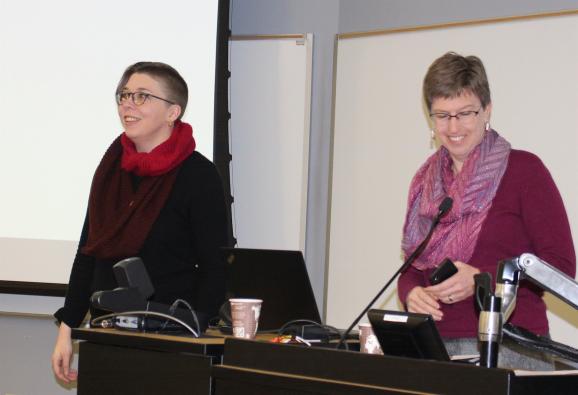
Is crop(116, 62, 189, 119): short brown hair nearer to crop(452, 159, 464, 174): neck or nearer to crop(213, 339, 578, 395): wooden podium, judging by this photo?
crop(452, 159, 464, 174): neck

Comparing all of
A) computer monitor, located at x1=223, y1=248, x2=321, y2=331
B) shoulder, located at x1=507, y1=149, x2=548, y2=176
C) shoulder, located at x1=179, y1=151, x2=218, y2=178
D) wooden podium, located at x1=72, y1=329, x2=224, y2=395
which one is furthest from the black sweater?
shoulder, located at x1=507, y1=149, x2=548, y2=176

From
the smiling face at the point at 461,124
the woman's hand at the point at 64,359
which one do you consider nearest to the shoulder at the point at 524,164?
the smiling face at the point at 461,124

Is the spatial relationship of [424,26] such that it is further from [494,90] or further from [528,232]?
[528,232]

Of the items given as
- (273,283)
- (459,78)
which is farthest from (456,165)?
(273,283)

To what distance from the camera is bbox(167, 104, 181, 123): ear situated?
2668 millimetres

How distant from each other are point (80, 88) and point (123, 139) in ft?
4.60

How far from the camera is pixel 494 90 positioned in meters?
3.49

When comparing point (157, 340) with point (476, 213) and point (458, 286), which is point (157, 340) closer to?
point (458, 286)

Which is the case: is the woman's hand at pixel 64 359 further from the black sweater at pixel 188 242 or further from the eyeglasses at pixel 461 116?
the eyeglasses at pixel 461 116

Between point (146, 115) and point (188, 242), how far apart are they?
0.39 meters

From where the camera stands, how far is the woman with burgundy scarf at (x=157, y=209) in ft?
8.20

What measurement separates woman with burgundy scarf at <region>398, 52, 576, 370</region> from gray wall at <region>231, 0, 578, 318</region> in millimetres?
1577

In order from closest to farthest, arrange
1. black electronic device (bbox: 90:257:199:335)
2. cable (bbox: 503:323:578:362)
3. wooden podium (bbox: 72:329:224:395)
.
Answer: cable (bbox: 503:323:578:362), wooden podium (bbox: 72:329:224:395), black electronic device (bbox: 90:257:199:335)

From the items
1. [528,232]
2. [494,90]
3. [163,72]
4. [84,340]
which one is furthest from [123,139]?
[494,90]
